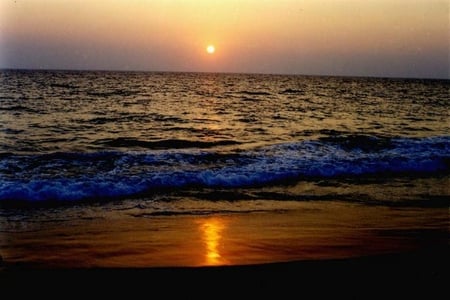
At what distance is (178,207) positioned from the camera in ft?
35.4

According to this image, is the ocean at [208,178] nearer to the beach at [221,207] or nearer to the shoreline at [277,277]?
the beach at [221,207]

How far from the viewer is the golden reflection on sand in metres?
6.80

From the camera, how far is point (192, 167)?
15211mm

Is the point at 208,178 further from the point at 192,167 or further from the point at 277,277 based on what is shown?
the point at 277,277

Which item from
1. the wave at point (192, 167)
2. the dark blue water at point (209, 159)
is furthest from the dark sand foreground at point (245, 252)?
the wave at point (192, 167)

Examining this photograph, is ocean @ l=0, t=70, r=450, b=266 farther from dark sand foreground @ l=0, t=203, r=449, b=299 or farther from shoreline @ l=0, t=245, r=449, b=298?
shoreline @ l=0, t=245, r=449, b=298

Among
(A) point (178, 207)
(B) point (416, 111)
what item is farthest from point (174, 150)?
(B) point (416, 111)

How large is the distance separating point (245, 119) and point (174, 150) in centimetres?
1265

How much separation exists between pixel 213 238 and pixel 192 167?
7288 millimetres

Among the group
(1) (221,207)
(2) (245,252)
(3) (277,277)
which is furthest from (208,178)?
(3) (277,277)

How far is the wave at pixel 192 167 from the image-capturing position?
12.1m

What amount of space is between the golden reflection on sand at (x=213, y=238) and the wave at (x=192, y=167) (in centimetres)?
328

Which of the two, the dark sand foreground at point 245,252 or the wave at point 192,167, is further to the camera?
the wave at point 192,167

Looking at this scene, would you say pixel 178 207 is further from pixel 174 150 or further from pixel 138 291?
pixel 174 150
